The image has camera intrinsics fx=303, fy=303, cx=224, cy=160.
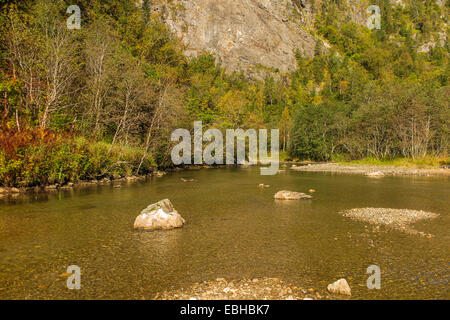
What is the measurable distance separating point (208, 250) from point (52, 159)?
2033 cm

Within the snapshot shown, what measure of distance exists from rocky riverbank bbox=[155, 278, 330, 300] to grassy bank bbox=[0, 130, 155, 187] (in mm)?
20680

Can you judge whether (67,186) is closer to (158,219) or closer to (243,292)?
(158,219)

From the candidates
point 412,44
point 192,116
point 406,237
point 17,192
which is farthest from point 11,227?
point 412,44

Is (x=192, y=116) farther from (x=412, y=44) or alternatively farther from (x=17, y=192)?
(x=412, y=44)

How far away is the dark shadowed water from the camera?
8.44 metres

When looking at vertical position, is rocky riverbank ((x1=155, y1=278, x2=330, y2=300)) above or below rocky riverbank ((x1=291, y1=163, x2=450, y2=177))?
above

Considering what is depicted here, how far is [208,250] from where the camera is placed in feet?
37.5

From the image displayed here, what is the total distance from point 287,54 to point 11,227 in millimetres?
194560

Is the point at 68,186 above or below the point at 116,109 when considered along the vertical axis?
below

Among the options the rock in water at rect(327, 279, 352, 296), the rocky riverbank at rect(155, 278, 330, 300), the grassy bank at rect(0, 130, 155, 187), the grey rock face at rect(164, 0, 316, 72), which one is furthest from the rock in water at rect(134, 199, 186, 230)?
the grey rock face at rect(164, 0, 316, 72)

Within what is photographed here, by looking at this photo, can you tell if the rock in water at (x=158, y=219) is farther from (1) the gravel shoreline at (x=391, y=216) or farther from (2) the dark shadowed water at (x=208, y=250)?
(1) the gravel shoreline at (x=391, y=216)

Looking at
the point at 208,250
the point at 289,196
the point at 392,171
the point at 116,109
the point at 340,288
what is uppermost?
the point at 116,109

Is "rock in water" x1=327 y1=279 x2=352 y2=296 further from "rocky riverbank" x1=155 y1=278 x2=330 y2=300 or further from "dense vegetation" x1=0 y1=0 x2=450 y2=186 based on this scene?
"dense vegetation" x1=0 y1=0 x2=450 y2=186

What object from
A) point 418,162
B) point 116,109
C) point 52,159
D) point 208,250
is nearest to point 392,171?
point 418,162
